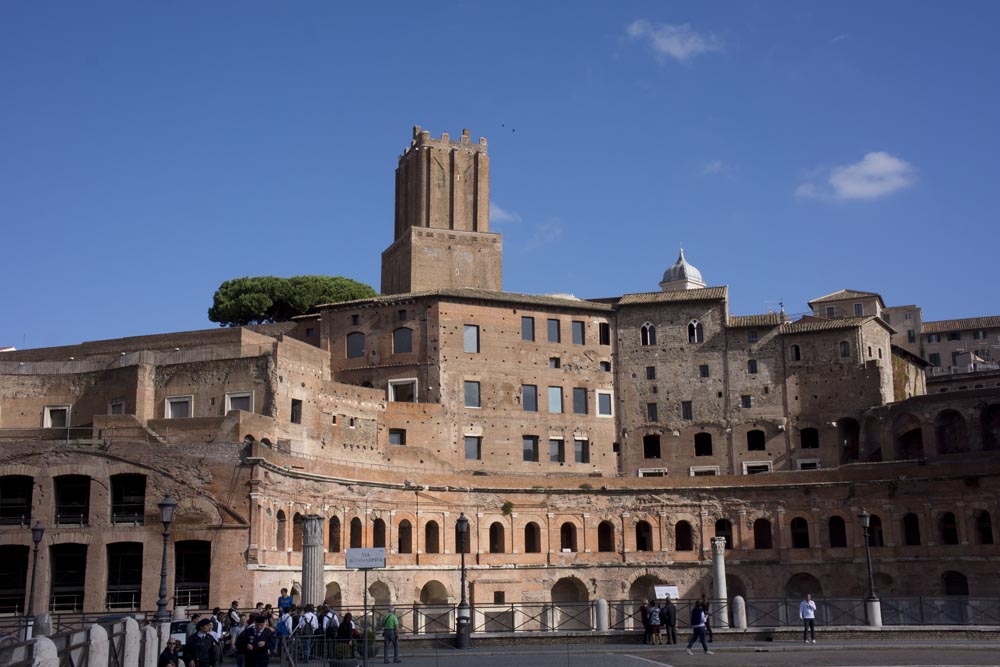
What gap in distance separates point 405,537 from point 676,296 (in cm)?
2046

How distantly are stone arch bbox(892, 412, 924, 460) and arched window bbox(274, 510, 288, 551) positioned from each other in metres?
30.5

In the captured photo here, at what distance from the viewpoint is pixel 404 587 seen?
157 feet

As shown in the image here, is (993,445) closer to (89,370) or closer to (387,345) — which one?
(387,345)

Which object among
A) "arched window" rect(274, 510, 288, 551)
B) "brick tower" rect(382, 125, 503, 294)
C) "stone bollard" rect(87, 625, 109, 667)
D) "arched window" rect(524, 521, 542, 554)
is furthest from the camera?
"brick tower" rect(382, 125, 503, 294)

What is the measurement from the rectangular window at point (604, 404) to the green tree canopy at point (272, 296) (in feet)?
58.7

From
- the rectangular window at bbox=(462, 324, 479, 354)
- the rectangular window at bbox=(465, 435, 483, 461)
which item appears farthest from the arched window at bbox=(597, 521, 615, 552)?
the rectangular window at bbox=(462, 324, 479, 354)

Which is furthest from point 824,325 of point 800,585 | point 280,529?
point 280,529

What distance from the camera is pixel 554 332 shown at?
58.5 meters

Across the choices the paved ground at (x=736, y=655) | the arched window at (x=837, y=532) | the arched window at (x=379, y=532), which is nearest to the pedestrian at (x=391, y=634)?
the paved ground at (x=736, y=655)

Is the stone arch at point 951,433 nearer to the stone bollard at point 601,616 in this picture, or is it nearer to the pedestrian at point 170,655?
the stone bollard at point 601,616

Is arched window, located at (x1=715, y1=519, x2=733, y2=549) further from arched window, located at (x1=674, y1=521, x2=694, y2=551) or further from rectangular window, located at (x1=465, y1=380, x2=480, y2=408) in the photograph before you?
rectangular window, located at (x1=465, y1=380, x2=480, y2=408)

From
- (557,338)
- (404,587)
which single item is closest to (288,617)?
(404,587)

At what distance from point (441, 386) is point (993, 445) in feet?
90.2

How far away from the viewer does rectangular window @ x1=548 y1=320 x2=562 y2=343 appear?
5838cm
